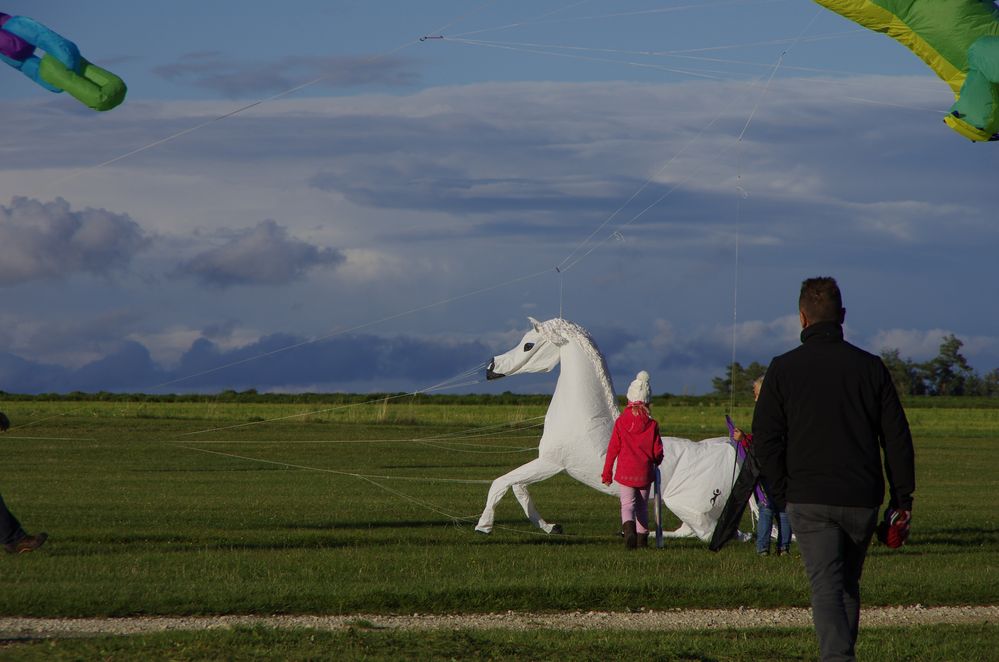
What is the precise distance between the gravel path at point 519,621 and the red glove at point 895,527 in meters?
3.03

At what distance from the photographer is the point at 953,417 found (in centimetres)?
6147

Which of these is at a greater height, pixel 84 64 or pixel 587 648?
pixel 84 64

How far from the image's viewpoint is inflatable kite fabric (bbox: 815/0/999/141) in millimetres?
10000

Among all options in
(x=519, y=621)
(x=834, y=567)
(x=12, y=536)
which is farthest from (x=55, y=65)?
(x=834, y=567)

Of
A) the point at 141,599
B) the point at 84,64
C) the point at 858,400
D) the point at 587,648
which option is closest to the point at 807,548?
the point at 858,400

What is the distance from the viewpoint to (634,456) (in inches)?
529

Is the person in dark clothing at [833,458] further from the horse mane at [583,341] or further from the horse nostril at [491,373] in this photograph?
the horse nostril at [491,373]

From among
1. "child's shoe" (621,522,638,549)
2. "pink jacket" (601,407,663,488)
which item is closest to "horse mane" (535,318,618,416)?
"pink jacket" (601,407,663,488)

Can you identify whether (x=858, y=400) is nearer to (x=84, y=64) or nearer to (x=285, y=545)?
(x=84, y=64)

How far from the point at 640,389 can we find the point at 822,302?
6.93m

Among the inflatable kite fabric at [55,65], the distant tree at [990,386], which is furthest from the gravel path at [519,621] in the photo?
the distant tree at [990,386]

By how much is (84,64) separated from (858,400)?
6915 millimetres

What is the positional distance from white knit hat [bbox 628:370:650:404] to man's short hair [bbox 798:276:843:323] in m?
6.72

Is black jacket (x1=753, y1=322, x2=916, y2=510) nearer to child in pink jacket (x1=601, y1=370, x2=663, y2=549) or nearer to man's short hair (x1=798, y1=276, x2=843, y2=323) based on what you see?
man's short hair (x1=798, y1=276, x2=843, y2=323)
